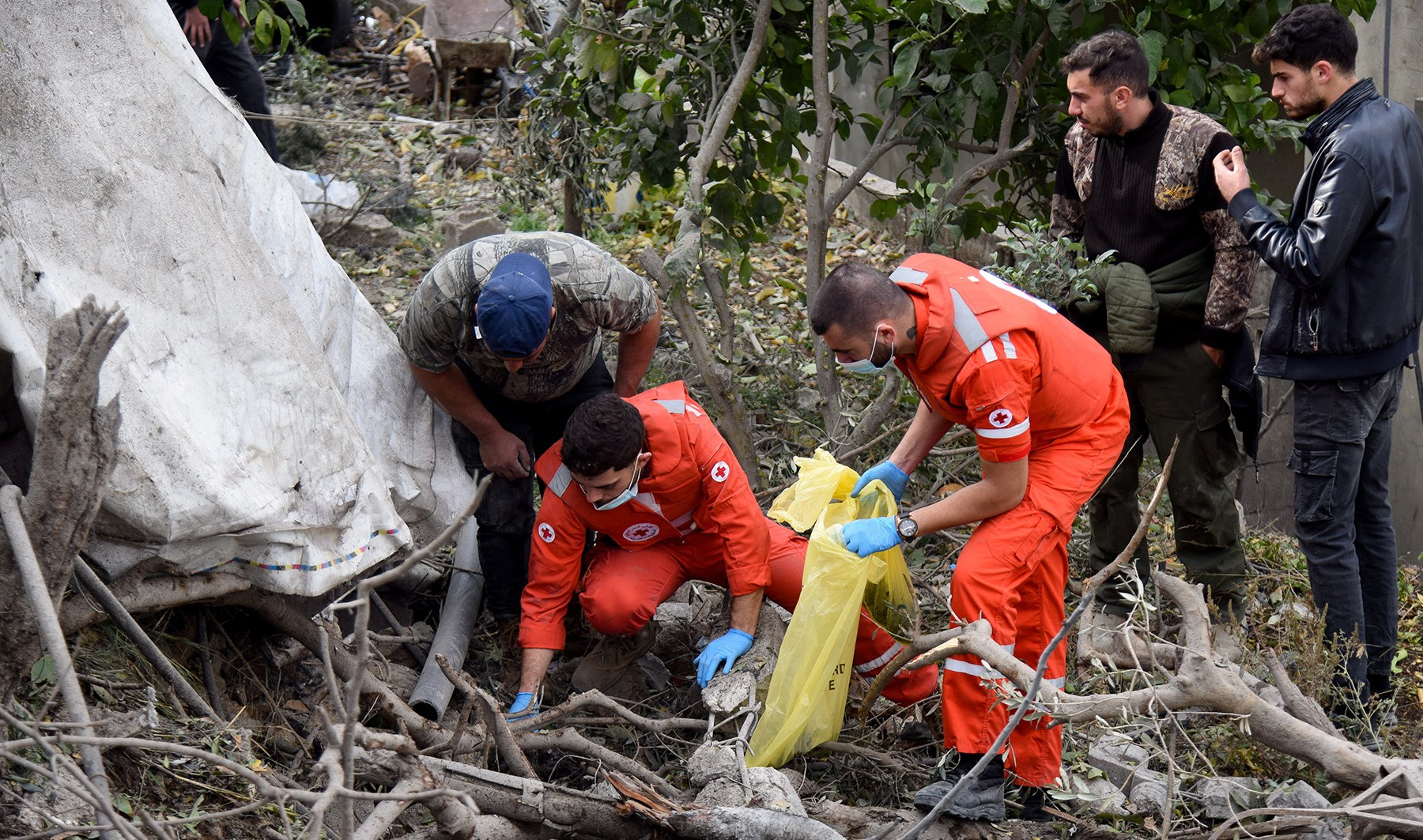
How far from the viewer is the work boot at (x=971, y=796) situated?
2.65m

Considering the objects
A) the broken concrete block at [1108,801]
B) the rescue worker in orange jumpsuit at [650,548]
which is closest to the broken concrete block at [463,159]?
the rescue worker in orange jumpsuit at [650,548]

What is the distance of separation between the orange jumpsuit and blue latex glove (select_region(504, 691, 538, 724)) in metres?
1.03

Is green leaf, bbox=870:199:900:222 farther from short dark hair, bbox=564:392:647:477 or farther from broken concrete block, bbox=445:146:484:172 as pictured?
broken concrete block, bbox=445:146:484:172

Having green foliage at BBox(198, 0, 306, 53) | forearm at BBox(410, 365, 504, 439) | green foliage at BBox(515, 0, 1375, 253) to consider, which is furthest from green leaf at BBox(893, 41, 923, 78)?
green foliage at BBox(198, 0, 306, 53)

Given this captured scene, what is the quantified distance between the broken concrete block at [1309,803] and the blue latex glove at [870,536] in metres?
0.96

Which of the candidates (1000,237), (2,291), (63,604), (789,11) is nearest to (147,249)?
(2,291)

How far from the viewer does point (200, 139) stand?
3068 mm

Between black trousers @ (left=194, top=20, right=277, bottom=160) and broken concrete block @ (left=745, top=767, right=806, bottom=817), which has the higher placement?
black trousers @ (left=194, top=20, right=277, bottom=160)

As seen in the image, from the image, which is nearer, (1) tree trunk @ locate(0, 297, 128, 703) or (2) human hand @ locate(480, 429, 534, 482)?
(1) tree trunk @ locate(0, 297, 128, 703)

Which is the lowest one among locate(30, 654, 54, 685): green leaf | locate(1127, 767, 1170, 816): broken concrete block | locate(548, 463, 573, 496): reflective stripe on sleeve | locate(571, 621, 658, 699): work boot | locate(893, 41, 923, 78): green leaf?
locate(571, 621, 658, 699): work boot

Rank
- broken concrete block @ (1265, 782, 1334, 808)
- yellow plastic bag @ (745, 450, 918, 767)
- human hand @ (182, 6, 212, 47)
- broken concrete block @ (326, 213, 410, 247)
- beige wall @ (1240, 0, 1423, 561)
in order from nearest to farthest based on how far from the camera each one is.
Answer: broken concrete block @ (1265, 782, 1334, 808)
yellow plastic bag @ (745, 450, 918, 767)
beige wall @ (1240, 0, 1423, 561)
human hand @ (182, 6, 212, 47)
broken concrete block @ (326, 213, 410, 247)

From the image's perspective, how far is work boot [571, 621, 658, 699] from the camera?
131 inches

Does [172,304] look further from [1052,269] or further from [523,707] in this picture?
[1052,269]

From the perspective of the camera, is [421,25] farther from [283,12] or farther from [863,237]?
[863,237]
